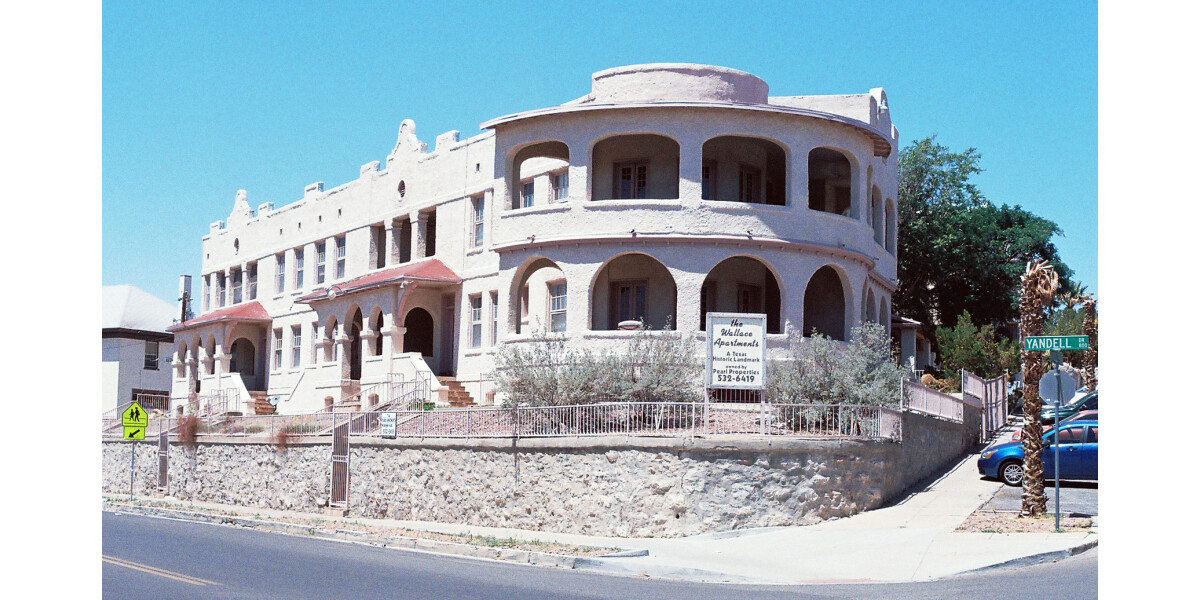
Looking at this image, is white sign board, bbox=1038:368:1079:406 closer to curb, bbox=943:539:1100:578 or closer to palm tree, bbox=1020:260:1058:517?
palm tree, bbox=1020:260:1058:517

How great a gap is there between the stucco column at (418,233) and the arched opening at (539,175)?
435 cm

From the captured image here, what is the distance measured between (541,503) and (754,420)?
4358mm

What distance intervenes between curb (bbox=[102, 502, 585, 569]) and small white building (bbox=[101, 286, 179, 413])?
30.8 meters

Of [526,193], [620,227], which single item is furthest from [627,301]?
[526,193]

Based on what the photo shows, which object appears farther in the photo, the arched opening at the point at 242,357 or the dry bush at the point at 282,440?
the arched opening at the point at 242,357

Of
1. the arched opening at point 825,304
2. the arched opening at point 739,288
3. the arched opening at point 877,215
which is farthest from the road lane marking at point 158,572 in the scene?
the arched opening at point 877,215

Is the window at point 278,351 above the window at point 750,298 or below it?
below

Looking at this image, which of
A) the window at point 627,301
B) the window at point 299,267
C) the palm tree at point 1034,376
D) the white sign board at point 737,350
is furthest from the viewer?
the window at point 299,267

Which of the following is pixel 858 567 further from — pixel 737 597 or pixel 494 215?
pixel 494 215

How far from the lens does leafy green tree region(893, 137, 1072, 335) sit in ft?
156

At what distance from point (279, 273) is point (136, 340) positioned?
16671 mm

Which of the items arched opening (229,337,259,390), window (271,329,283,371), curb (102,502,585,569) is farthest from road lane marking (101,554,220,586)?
arched opening (229,337,259,390)

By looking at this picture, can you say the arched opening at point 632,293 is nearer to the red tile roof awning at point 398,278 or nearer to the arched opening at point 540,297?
the arched opening at point 540,297

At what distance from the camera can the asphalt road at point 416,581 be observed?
13.7 meters
